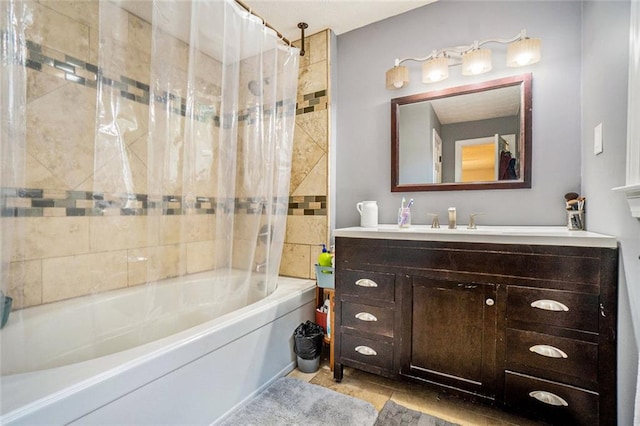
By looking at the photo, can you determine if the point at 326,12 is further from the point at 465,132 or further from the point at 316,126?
the point at 465,132

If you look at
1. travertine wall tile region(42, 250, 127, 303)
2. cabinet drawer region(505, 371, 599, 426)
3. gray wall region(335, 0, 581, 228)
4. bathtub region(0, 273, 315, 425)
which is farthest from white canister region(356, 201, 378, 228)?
travertine wall tile region(42, 250, 127, 303)

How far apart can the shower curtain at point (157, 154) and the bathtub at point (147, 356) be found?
0.27 feet

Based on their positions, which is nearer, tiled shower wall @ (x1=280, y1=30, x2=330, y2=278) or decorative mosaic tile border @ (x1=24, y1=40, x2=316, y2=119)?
decorative mosaic tile border @ (x1=24, y1=40, x2=316, y2=119)

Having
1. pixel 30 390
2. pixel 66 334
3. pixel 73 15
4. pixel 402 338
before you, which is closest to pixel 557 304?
pixel 402 338

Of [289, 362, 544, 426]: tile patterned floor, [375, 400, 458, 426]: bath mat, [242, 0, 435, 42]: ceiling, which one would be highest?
[242, 0, 435, 42]: ceiling

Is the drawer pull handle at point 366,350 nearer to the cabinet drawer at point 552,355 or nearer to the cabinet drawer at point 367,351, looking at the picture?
the cabinet drawer at point 367,351

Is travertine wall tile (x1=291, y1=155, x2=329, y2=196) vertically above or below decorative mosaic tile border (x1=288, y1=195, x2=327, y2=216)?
above

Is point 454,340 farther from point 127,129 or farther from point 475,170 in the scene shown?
point 127,129

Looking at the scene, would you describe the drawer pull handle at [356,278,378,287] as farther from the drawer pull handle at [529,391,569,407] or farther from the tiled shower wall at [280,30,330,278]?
the drawer pull handle at [529,391,569,407]

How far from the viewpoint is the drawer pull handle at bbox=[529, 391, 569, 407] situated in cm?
118

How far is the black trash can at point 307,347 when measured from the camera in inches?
69.9

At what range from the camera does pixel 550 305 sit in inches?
47.4

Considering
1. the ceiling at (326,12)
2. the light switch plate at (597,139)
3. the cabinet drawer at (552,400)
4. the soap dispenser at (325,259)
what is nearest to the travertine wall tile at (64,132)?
the ceiling at (326,12)

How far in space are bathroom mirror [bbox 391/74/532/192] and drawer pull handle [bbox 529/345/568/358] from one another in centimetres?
87
